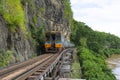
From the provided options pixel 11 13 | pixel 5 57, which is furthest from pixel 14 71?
pixel 11 13

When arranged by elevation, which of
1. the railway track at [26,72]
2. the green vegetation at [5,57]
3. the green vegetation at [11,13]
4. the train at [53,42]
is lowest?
the railway track at [26,72]

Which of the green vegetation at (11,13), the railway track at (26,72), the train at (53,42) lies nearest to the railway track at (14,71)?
the railway track at (26,72)

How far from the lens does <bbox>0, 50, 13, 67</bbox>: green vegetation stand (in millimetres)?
17714

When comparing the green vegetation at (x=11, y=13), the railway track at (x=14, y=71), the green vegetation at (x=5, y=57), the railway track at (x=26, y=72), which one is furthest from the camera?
the green vegetation at (x=11, y=13)

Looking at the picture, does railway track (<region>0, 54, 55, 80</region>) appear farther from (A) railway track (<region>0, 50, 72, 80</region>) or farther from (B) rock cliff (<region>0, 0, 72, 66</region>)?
(B) rock cliff (<region>0, 0, 72, 66</region>)

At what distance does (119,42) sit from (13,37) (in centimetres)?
13481

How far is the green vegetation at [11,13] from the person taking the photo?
20.3 metres

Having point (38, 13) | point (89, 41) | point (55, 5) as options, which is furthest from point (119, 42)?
point (38, 13)

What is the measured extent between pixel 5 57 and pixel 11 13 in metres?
5.12

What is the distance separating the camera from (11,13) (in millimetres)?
21859

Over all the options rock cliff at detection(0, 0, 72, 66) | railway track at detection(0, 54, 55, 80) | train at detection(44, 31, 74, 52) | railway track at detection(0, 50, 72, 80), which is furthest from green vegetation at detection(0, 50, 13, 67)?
train at detection(44, 31, 74, 52)

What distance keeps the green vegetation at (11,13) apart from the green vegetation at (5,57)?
273 centimetres

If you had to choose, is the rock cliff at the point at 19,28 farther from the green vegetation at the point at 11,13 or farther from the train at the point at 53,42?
the train at the point at 53,42

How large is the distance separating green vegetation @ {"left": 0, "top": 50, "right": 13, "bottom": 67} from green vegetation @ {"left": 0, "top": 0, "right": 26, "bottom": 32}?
273 cm
